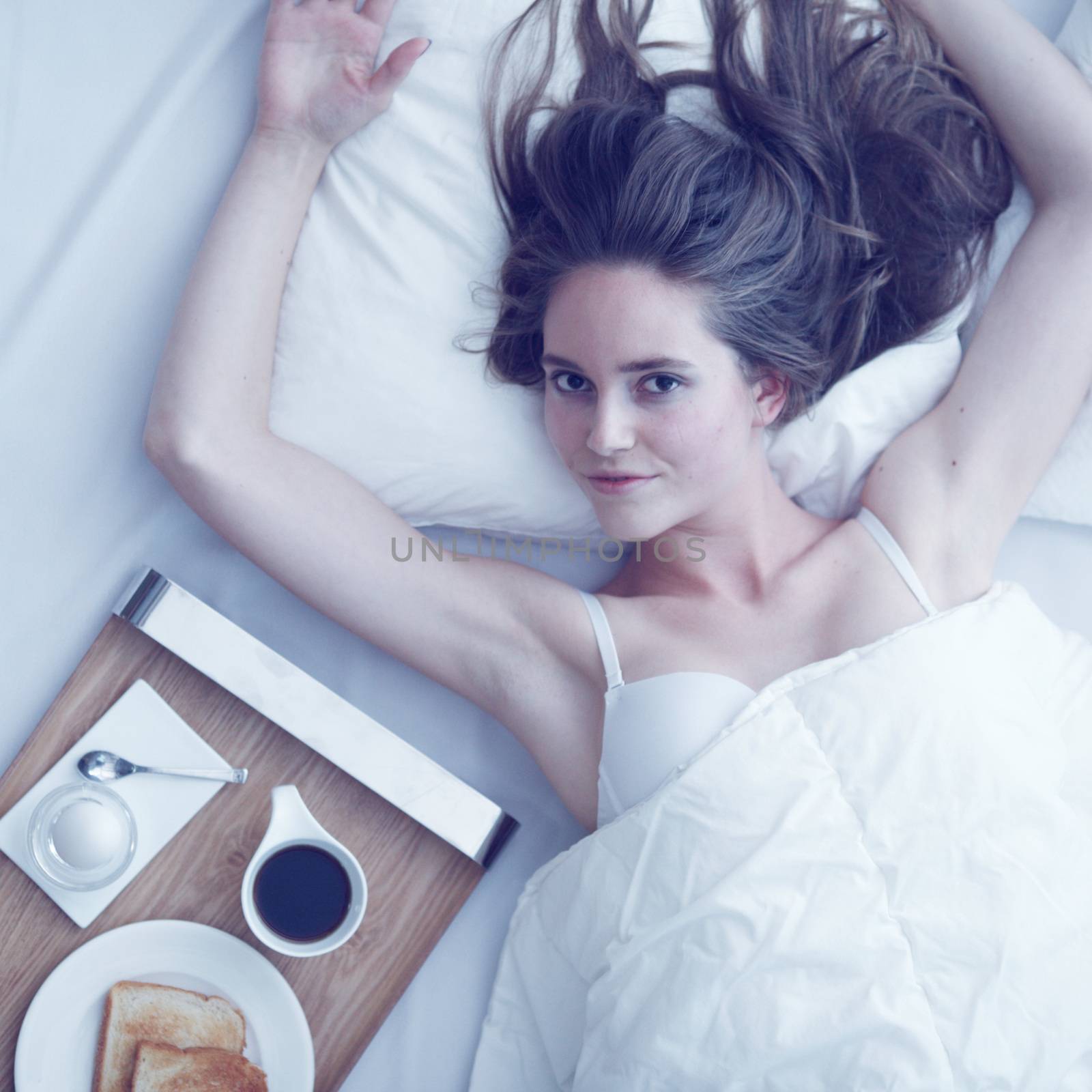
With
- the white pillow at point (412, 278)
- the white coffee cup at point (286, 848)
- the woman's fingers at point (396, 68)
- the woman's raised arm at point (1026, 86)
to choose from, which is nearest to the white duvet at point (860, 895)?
the white coffee cup at point (286, 848)

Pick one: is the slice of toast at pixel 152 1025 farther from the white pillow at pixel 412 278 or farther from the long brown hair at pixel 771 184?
the long brown hair at pixel 771 184

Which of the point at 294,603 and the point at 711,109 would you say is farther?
the point at 294,603

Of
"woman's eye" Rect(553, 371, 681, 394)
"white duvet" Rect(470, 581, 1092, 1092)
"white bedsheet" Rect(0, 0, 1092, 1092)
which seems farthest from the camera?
"white bedsheet" Rect(0, 0, 1092, 1092)

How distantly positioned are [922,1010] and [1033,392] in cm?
70

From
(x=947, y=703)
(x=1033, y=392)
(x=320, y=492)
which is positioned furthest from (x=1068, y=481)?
(x=320, y=492)

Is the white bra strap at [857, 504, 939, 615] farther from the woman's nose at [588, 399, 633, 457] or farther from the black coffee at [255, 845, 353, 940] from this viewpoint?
the black coffee at [255, 845, 353, 940]

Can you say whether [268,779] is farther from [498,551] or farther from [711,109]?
[711,109]

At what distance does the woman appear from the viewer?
3.22 feet

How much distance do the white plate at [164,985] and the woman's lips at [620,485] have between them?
638 millimetres

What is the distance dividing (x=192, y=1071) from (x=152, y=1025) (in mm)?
64

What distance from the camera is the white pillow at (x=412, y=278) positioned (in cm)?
105

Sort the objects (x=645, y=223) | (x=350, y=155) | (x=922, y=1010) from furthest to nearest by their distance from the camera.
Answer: (x=350, y=155) → (x=645, y=223) → (x=922, y=1010)

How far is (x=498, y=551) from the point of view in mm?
1214

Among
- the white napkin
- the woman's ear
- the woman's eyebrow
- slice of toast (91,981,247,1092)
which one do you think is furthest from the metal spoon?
the woman's ear
